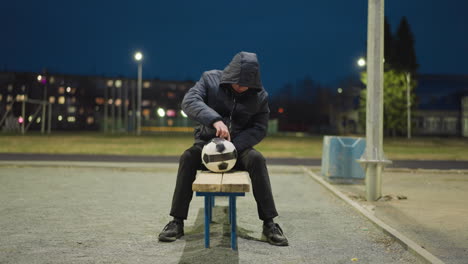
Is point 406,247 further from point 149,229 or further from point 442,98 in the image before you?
point 442,98

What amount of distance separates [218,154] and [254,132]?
0.69m

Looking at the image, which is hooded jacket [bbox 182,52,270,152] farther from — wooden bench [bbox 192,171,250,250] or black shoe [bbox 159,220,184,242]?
black shoe [bbox 159,220,184,242]

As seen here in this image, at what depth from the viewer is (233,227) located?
450cm

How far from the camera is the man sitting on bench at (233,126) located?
4.82m

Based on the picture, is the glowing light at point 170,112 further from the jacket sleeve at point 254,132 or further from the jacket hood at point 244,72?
the jacket hood at point 244,72

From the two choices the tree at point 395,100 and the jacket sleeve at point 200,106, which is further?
the tree at point 395,100

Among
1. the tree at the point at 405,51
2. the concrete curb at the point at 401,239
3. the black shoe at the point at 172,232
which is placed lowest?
the concrete curb at the point at 401,239

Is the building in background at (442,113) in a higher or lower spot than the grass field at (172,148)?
higher

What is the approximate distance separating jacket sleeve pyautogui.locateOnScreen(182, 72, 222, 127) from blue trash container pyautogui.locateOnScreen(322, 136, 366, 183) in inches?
227

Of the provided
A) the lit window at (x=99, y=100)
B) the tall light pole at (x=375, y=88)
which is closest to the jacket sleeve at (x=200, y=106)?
the tall light pole at (x=375, y=88)

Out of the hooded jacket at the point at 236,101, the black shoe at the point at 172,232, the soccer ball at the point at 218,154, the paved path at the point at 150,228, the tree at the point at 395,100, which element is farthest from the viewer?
the tree at the point at 395,100

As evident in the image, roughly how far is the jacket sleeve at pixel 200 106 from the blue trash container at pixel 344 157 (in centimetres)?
576

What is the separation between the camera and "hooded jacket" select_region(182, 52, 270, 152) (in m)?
4.91

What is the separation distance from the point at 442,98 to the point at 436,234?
66.6 m
